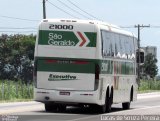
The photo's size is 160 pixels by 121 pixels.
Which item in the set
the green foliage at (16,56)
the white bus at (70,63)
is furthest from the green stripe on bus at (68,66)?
the green foliage at (16,56)

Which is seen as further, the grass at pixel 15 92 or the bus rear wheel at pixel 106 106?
the grass at pixel 15 92

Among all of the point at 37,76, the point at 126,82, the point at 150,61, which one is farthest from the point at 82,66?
the point at 150,61

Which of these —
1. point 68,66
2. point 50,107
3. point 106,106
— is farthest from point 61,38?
Result: point 106,106

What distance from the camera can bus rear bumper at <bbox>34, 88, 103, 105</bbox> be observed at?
74.6ft

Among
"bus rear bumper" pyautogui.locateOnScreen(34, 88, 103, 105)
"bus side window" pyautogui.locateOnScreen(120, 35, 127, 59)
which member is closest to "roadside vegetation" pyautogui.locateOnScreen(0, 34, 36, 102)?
"bus side window" pyautogui.locateOnScreen(120, 35, 127, 59)

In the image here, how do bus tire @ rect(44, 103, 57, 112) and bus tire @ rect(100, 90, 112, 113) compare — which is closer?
bus tire @ rect(100, 90, 112, 113)

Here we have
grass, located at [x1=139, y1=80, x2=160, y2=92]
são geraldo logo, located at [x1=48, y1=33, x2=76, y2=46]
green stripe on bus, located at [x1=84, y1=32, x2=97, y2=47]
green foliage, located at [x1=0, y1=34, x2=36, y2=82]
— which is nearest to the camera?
green stripe on bus, located at [x1=84, y1=32, x2=97, y2=47]

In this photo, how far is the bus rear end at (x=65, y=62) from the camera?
22.9 meters

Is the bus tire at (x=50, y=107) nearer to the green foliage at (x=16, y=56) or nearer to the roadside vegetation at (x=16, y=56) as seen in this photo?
the roadside vegetation at (x=16, y=56)

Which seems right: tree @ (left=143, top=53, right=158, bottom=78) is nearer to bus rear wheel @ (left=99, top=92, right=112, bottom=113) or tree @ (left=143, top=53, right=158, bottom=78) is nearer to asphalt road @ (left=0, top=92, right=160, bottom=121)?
asphalt road @ (left=0, top=92, right=160, bottom=121)

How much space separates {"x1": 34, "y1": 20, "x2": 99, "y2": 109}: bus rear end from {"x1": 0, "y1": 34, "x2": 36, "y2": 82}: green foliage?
74727mm

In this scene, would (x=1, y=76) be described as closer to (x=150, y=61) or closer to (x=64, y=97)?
(x=150, y=61)

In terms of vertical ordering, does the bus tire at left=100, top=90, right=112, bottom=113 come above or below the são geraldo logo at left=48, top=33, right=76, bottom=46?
below

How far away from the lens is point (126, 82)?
27.6 meters
